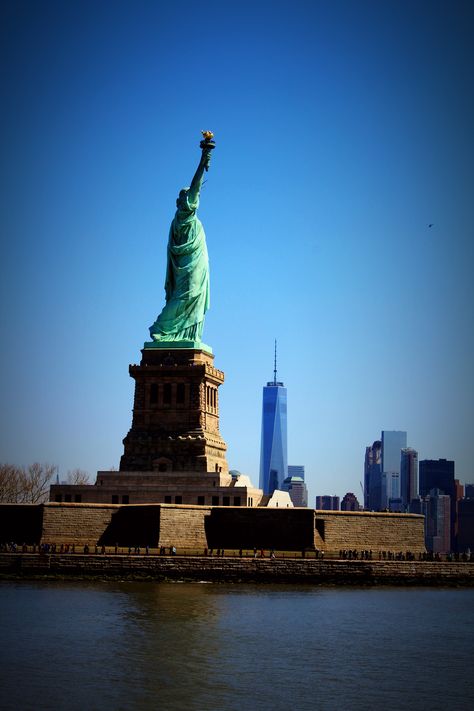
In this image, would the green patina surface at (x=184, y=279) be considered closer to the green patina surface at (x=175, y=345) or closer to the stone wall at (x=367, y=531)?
the green patina surface at (x=175, y=345)

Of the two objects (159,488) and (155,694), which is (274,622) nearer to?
(155,694)

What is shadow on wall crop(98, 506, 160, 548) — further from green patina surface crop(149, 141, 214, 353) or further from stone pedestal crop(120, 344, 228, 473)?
green patina surface crop(149, 141, 214, 353)

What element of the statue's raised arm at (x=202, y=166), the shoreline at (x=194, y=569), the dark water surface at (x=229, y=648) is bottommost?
the dark water surface at (x=229, y=648)

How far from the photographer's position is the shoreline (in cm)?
6850

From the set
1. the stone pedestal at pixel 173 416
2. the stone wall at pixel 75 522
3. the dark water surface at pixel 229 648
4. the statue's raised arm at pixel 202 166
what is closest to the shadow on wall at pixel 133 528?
the stone wall at pixel 75 522

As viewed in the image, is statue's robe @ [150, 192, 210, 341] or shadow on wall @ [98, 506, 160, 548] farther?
statue's robe @ [150, 192, 210, 341]

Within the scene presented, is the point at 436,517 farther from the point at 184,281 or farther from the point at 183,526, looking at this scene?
the point at 183,526

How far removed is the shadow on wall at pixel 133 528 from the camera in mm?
72062

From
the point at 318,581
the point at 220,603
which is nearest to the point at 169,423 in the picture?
the point at 318,581

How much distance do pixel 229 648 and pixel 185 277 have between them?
4114cm

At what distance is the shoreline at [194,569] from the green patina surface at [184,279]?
19.5 metres

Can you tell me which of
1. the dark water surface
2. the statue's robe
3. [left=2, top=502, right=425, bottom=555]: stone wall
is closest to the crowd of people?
[left=2, top=502, right=425, bottom=555]: stone wall

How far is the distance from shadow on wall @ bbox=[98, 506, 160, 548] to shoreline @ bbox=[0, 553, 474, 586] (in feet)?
10.00

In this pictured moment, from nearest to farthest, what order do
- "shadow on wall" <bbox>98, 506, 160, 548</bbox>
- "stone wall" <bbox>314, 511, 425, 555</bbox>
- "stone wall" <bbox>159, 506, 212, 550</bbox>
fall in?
1. "stone wall" <bbox>159, 506, 212, 550</bbox>
2. "shadow on wall" <bbox>98, 506, 160, 548</bbox>
3. "stone wall" <bbox>314, 511, 425, 555</bbox>
